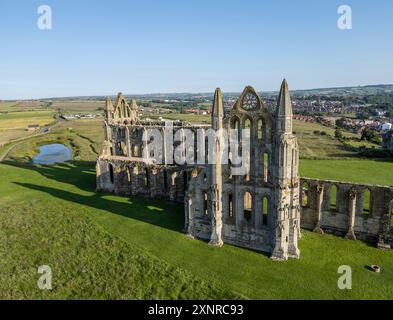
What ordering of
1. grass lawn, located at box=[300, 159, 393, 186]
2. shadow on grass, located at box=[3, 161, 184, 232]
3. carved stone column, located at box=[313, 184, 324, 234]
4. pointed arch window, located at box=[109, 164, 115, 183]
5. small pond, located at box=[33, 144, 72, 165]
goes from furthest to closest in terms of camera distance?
small pond, located at box=[33, 144, 72, 165]
grass lawn, located at box=[300, 159, 393, 186]
pointed arch window, located at box=[109, 164, 115, 183]
shadow on grass, located at box=[3, 161, 184, 232]
carved stone column, located at box=[313, 184, 324, 234]

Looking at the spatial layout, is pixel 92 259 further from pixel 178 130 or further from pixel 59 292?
pixel 178 130

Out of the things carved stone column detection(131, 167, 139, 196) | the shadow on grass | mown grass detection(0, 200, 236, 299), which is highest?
carved stone column detection(131, 167, 139, 196)

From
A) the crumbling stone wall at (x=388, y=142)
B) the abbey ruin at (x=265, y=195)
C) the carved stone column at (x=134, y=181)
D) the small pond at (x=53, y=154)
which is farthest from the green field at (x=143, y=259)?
the crumbling stone wall at (x=388, y=142)

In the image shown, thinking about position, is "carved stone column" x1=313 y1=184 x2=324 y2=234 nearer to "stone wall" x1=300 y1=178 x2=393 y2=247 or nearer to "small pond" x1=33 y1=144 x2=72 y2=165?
"stone wall" x1=300 y1=178 x2=393 y2=247

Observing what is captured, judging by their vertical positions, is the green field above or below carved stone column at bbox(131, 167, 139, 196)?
below

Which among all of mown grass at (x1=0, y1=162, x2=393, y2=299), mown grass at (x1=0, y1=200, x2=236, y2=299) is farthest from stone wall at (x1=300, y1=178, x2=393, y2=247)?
mown grass at (x1=0, y1=200, x2=236, y2=299)

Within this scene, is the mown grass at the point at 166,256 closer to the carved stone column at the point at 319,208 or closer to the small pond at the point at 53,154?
the carved stone column at the point at 319,208

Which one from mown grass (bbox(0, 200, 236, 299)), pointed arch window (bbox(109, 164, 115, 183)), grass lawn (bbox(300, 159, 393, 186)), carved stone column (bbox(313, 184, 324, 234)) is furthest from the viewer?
grass lawn (bbox(300, 159, 393, 186))

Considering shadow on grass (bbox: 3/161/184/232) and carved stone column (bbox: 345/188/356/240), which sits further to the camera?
shadow on grass (bbox: 3/161/184/232)

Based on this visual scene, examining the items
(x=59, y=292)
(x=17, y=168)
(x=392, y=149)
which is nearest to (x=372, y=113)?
(x=392, y=149)
